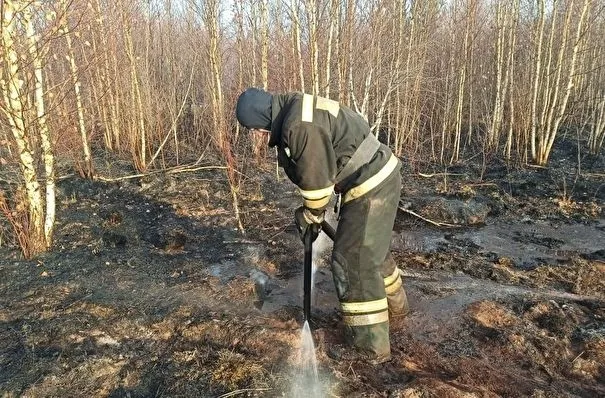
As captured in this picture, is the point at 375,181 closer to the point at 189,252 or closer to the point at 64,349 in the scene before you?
the point at 64,349

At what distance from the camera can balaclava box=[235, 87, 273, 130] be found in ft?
9.12

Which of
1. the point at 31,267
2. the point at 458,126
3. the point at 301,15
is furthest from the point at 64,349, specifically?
the point at 458,126

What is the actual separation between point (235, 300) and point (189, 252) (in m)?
1.40

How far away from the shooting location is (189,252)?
4883 mm

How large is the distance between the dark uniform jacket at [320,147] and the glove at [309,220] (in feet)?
0.43

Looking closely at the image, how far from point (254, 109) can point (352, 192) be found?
2.83 ft

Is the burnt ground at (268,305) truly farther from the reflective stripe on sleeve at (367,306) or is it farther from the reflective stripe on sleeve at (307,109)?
the reflective stripe on sleeve at (307,109)

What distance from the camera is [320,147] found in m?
2.63

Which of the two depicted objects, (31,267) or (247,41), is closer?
(31,267)

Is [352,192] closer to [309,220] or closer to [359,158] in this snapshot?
[359,158]

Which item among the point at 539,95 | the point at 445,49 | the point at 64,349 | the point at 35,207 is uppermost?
the point at 445,49

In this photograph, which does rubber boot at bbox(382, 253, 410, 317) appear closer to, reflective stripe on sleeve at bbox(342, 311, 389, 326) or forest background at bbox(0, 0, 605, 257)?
reflective stripe on sleeve at bbox(342, 311, 389, 326)

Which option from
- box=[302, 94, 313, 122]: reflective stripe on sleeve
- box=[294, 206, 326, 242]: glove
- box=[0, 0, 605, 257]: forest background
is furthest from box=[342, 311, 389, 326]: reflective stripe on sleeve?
box=[0, 0, 605, 257]: forest background

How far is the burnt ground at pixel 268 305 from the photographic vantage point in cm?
265
